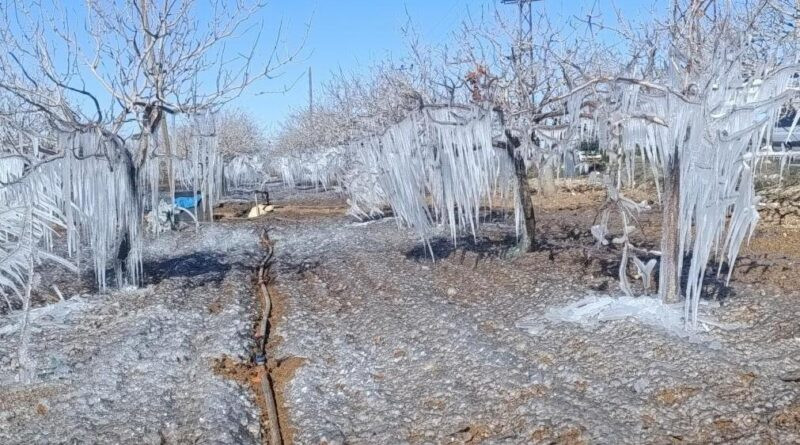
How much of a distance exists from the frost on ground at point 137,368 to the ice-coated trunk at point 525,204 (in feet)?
11.6

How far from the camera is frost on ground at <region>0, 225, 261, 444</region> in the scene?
5.32 meters

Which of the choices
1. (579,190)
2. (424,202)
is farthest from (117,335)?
(579,190)

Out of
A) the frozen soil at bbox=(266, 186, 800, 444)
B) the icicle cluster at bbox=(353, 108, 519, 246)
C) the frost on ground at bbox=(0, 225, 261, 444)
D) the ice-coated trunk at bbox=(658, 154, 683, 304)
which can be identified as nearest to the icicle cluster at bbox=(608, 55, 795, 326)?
the ice-coated trunk at bbox=(658, 154, 683, 304)

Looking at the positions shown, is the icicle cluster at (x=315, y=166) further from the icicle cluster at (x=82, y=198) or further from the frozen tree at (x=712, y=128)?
the frozen tree at (x=712, y=128)

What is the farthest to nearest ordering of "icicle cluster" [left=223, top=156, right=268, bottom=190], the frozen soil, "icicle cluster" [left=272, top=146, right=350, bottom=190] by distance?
"icicle cluster" [left=223, top=156, right=268, bottom=190] → "icicle cluster" [left=272, top=146, right=350, bottom=190] → the frozen soil

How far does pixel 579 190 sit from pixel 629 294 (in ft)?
44.7

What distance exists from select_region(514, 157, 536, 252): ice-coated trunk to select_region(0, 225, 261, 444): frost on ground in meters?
3.53

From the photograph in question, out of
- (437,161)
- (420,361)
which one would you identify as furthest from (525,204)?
(420,361)

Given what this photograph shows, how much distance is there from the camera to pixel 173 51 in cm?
997

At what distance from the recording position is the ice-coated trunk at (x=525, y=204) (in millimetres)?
9578

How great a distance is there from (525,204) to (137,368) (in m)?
5.36

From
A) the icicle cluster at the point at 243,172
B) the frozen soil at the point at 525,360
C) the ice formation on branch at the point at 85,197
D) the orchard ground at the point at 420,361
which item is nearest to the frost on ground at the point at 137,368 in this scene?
the orchard ground at the point at 420,361

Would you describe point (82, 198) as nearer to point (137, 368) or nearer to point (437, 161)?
point (137, 368)

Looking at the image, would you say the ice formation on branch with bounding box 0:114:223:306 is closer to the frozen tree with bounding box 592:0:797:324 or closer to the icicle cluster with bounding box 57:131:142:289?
the icicle cluster with bounding box 57:131:142:289
